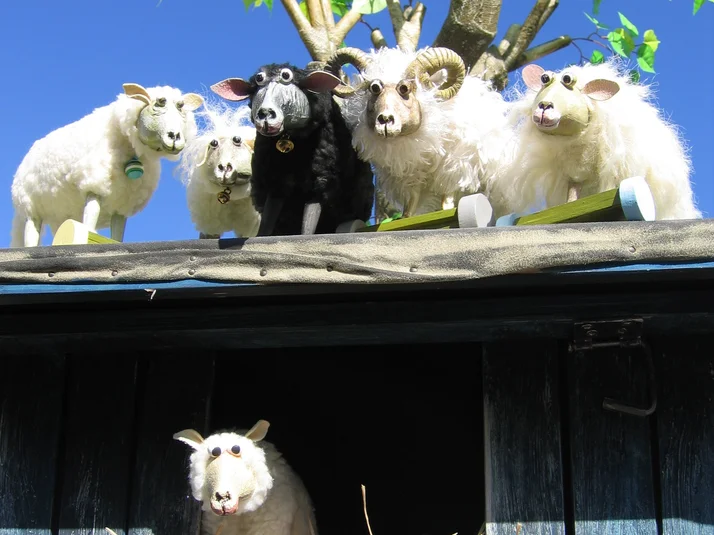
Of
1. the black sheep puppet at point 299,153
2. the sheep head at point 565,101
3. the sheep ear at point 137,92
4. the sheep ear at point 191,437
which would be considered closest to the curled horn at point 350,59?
the black sheep puppet at point 299,153

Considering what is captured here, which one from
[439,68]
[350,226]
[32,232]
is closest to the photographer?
[350,226]

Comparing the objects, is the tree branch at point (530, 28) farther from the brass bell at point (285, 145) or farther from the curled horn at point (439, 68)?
the brass bell at point (285, 145)

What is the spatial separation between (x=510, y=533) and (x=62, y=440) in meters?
1.32

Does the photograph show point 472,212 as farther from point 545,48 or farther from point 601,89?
point 545,48

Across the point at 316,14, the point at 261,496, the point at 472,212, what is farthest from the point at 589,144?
the point at 316,14

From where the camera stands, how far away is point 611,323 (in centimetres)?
247

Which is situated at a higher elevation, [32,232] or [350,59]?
[350,59]

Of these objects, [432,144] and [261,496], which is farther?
[432,144]

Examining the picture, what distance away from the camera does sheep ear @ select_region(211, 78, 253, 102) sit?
3248 millimetres

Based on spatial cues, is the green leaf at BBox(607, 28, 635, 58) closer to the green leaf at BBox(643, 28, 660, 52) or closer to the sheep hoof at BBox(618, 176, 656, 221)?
the green leaf at BBox(643, 28, 660, 52)

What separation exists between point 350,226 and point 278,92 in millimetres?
581

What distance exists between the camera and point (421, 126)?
11.5 feet

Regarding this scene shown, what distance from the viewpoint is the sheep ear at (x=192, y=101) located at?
4244 mm

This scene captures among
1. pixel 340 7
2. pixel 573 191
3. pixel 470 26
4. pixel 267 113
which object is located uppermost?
pixel 340 7
